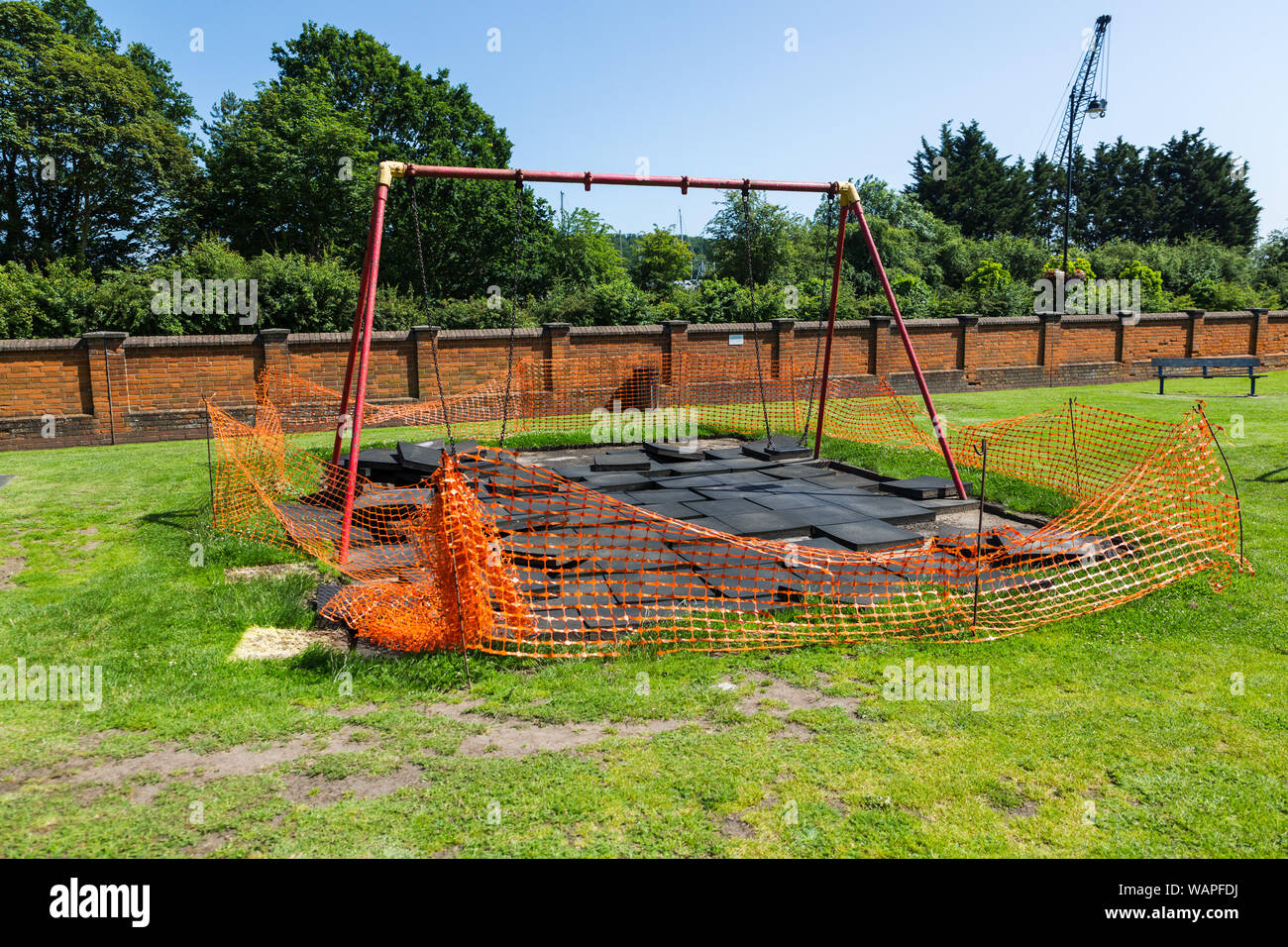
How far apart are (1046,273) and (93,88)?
36997 millimetres

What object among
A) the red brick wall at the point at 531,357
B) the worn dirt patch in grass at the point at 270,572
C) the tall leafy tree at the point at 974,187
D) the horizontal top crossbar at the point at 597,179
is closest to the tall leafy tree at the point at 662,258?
the tall leafy tree at the point at 974,187

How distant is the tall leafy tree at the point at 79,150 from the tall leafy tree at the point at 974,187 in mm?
44397

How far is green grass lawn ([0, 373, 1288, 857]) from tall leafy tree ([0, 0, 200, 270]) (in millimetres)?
33617

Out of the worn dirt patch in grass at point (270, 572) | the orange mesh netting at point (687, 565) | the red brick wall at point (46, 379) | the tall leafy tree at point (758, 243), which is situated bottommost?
the worn dirt patch in grass at point (270, 572)

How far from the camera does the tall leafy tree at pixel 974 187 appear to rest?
57094mm

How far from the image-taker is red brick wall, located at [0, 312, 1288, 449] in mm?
15977

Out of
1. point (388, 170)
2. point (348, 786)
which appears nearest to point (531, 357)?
point (388, 170)

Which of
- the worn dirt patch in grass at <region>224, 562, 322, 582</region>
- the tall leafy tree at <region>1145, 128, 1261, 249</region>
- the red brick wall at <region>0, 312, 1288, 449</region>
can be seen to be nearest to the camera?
the worn dirt patch in grass at <region>224, 562, 322, 582</region>

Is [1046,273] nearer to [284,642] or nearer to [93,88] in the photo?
[284,642]

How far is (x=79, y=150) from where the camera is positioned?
32.7 m

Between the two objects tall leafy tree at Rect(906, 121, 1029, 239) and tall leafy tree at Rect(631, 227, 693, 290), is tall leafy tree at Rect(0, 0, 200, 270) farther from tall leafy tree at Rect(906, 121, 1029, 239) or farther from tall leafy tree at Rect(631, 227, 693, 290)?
tall leafy tree at Rect(906, 121, 1029, 239)

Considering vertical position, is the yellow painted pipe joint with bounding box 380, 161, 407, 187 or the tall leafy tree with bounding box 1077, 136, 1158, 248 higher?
the tall leafy tree with bounding box 1077, 136, 1158, 248

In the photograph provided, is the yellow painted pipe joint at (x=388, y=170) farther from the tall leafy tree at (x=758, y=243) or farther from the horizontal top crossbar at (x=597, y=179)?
the tall leafy tree at (x=758, y=243)

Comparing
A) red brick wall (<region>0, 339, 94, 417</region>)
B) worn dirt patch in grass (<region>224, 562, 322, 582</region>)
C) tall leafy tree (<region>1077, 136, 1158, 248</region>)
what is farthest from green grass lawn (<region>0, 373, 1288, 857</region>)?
tall leafy tree (<region>1077, 136, 1158, 248</region>)
